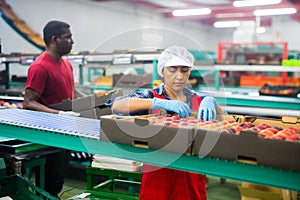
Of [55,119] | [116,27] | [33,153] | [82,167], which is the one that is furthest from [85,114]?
[116,27]

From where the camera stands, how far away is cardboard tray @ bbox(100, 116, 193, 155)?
3.92 ft

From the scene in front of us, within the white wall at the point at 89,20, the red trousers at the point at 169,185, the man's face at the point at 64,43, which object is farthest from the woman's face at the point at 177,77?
the white wall at the point at 89,20

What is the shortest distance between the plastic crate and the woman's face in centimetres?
101

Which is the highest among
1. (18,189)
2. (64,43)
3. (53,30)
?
(53,30)

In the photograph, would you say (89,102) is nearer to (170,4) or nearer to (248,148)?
(248,148)

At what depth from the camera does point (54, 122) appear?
1777 millimetres

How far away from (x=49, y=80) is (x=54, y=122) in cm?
88

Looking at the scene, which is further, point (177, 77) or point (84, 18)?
point (84, 18)

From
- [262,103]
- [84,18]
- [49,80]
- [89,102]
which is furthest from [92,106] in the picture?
[84,18]

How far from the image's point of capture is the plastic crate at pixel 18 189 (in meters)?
2.05

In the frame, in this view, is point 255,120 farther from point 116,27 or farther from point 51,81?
point 116,27

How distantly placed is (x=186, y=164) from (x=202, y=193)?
0.58m

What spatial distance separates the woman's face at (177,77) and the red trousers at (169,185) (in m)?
0.43

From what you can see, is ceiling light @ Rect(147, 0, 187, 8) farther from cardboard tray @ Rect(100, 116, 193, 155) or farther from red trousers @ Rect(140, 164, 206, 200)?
cardboard tray @ Rect(100, 116, 193, 155)
